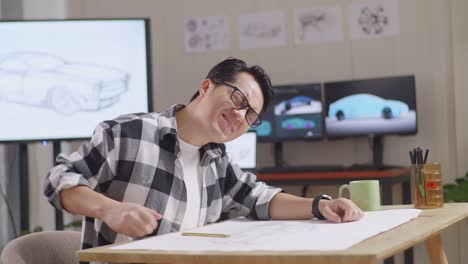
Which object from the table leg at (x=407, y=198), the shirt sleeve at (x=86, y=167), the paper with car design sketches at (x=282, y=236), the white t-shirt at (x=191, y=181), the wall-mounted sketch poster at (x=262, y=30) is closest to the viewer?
the paper with car design sketches at (x=282, y=236)

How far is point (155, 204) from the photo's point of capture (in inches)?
66.6

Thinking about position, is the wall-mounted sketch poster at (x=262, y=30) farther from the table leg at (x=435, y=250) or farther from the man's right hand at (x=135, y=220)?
the man's right hand at (x=135, y=220)

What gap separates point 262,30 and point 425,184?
3.03 meters

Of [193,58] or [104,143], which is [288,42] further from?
[104,143]

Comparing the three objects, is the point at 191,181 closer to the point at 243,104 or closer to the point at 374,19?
the point at 243,104

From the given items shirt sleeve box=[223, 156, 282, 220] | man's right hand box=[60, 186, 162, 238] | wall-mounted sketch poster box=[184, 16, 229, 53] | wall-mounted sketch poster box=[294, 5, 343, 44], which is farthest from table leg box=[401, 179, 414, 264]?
man's right hand box=[60, 186, 162, 238]

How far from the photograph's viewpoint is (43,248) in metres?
1.63

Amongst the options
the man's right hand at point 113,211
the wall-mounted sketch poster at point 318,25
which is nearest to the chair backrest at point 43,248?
the man's right hand at point 113,211

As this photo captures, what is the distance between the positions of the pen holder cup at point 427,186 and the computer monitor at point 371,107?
7.66 ft

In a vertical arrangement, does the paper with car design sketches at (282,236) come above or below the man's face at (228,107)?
below

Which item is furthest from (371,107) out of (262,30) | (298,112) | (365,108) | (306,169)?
(262,30)

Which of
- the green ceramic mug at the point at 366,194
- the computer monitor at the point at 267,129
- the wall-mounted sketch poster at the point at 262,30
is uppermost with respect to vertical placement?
the wall-mounted sketch poster at the point at 262,30

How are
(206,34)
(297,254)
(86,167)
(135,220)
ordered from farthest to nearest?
(206,34) → (86,167) → (135,220) → (297,254)

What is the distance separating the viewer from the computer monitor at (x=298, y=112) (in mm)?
4348
